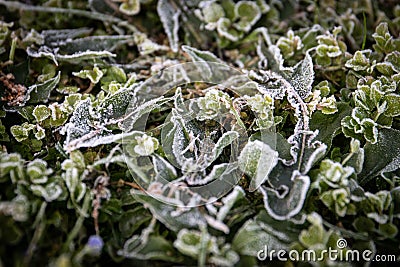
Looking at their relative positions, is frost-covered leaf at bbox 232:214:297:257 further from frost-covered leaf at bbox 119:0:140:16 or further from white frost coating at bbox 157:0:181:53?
frost-covered leaf at bbox 119:0:140:16

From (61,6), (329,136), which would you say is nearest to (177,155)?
(329,136)

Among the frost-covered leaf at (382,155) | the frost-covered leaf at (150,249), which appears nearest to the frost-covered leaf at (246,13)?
the frost-covered leaf at (382,155)

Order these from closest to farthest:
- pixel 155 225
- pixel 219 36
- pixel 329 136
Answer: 1. pixel 155 225
2. pixel 329 136
3. pixel 219 36

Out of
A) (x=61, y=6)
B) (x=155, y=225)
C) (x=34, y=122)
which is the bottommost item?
(x=155, y=225)

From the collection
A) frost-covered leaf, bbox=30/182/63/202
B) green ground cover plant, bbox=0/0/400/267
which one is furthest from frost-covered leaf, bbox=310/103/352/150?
frost-covered leaf, bbox=30/182/63/202

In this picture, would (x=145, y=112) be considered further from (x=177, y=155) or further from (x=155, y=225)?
(x=155, y=225)
